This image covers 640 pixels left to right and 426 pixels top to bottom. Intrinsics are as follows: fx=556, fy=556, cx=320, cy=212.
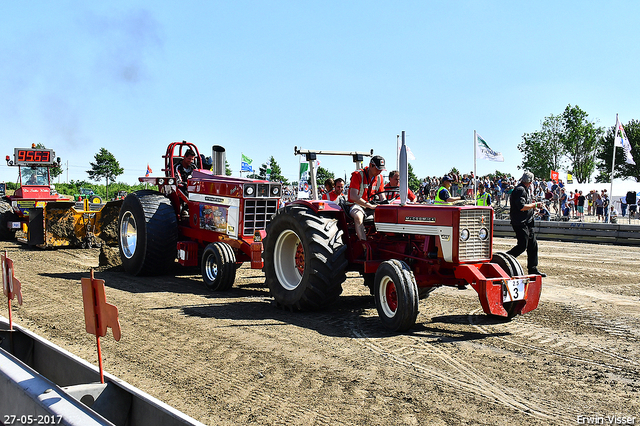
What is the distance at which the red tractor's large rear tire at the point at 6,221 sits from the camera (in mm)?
15977

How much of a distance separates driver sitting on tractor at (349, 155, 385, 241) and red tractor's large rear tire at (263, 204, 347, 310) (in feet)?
0.87

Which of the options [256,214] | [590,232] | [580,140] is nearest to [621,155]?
[580,140]

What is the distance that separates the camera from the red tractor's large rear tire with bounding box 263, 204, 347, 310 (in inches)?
247

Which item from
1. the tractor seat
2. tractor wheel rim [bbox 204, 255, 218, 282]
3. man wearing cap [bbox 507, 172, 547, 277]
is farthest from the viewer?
man wearing cap [bbox 507, 172, 547, 277]

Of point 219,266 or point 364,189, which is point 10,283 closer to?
point 219,266

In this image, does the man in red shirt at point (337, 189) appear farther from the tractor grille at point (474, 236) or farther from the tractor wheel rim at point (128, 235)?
the tractor grille at point (474, 236)

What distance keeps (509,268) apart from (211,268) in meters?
4.42

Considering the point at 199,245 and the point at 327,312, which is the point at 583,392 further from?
the point at 199,245

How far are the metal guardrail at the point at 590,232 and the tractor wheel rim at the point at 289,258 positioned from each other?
1156 cm

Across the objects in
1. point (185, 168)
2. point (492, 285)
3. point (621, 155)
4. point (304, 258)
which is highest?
point (621, 155)

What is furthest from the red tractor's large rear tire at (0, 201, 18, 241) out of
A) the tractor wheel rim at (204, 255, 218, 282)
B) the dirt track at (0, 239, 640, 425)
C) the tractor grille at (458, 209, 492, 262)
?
the tractor grille at (458, 209, 492, 262)

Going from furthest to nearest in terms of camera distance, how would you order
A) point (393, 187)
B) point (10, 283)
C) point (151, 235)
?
point (151, 235), point (393, 187), point (10, 283)

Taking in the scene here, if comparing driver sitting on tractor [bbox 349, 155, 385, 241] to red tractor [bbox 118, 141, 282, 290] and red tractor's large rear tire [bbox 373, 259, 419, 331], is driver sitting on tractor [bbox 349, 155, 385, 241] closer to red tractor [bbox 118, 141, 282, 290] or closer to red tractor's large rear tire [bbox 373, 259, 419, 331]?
red tractor's large rear tire [bbox 373, 259, 419, 331]

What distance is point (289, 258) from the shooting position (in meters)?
7.30
